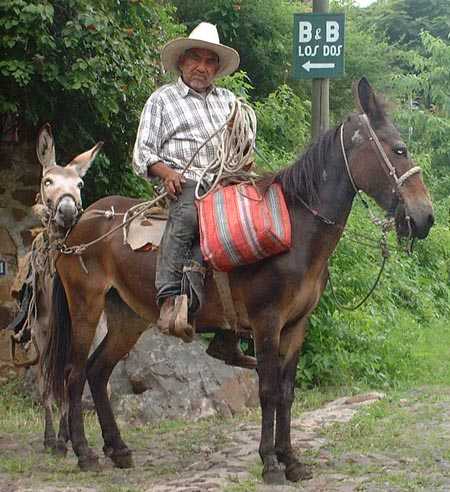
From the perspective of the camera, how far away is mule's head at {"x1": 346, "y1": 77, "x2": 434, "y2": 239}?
195 inches

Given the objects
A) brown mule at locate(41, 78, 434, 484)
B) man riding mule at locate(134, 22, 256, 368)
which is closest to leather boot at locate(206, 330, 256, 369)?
man riding mule at locate(134, 22, 256, 368)

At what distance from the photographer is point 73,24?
7570 millimetres

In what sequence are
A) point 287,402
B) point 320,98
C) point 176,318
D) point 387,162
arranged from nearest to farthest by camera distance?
point 387,162, point 176,318, point 287,402, point 320,98

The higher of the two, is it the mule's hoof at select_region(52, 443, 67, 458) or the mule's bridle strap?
the mule's bridle strap

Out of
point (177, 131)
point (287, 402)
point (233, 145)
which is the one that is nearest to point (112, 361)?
point (287, 402)

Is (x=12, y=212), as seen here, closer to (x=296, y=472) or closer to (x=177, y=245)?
(x=177, y=245)

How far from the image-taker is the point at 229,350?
6219mm

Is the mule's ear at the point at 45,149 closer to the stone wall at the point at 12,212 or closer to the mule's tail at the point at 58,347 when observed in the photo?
the mule's tail at the point at 58,347

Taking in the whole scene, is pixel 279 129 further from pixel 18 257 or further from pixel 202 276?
pixel 202 276

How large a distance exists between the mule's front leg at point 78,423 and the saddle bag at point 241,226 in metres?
1.56

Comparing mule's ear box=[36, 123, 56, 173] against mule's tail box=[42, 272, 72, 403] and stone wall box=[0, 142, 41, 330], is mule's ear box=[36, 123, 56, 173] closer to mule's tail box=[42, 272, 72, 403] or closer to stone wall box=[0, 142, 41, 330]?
mule's tail box=[42, 272, 72, 403]

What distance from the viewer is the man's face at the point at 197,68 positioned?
595 centimetres

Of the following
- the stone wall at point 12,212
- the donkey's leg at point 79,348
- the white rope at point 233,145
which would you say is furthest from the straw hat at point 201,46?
the stone wall at point 12,212

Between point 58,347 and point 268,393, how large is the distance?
6.14 feet
